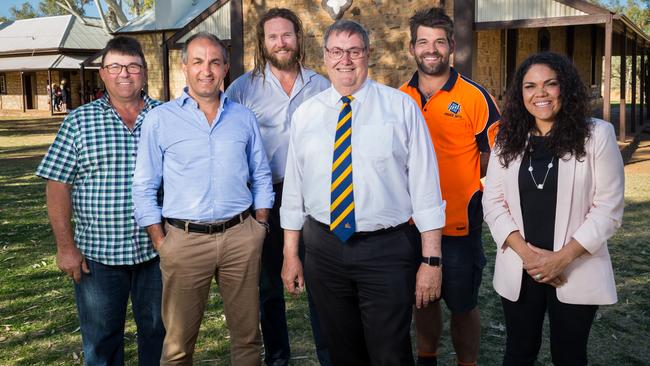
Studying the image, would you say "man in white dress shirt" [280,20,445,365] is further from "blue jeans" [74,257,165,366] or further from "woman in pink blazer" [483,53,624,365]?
"blue jeans" [74,257,165,366]

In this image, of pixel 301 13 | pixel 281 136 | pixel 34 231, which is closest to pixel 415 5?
pixel 301 13

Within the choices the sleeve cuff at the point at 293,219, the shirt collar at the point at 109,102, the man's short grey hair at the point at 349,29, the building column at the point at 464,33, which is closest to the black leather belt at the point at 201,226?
the sleeve cuff at the point at 293,219

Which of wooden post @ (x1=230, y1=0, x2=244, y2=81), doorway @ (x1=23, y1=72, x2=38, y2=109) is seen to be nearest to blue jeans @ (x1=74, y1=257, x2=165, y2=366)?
wooden post @ (x1=230, y1=0, x2=244, y2=81)

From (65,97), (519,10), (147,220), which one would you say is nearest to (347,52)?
(147,220)

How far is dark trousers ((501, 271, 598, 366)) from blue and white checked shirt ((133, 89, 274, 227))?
4.72ft

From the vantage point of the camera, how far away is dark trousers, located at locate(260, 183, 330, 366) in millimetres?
4004

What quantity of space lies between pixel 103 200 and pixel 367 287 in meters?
1.35

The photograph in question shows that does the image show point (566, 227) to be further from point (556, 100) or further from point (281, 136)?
point (281, 136)

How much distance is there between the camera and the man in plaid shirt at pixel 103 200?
3.19 m

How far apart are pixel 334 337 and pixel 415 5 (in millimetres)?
11246

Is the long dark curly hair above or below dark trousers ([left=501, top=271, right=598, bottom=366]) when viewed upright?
above

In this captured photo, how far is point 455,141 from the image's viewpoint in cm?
355

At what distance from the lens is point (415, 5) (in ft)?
43.9

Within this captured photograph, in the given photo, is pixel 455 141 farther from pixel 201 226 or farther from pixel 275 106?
pixel 201 226
